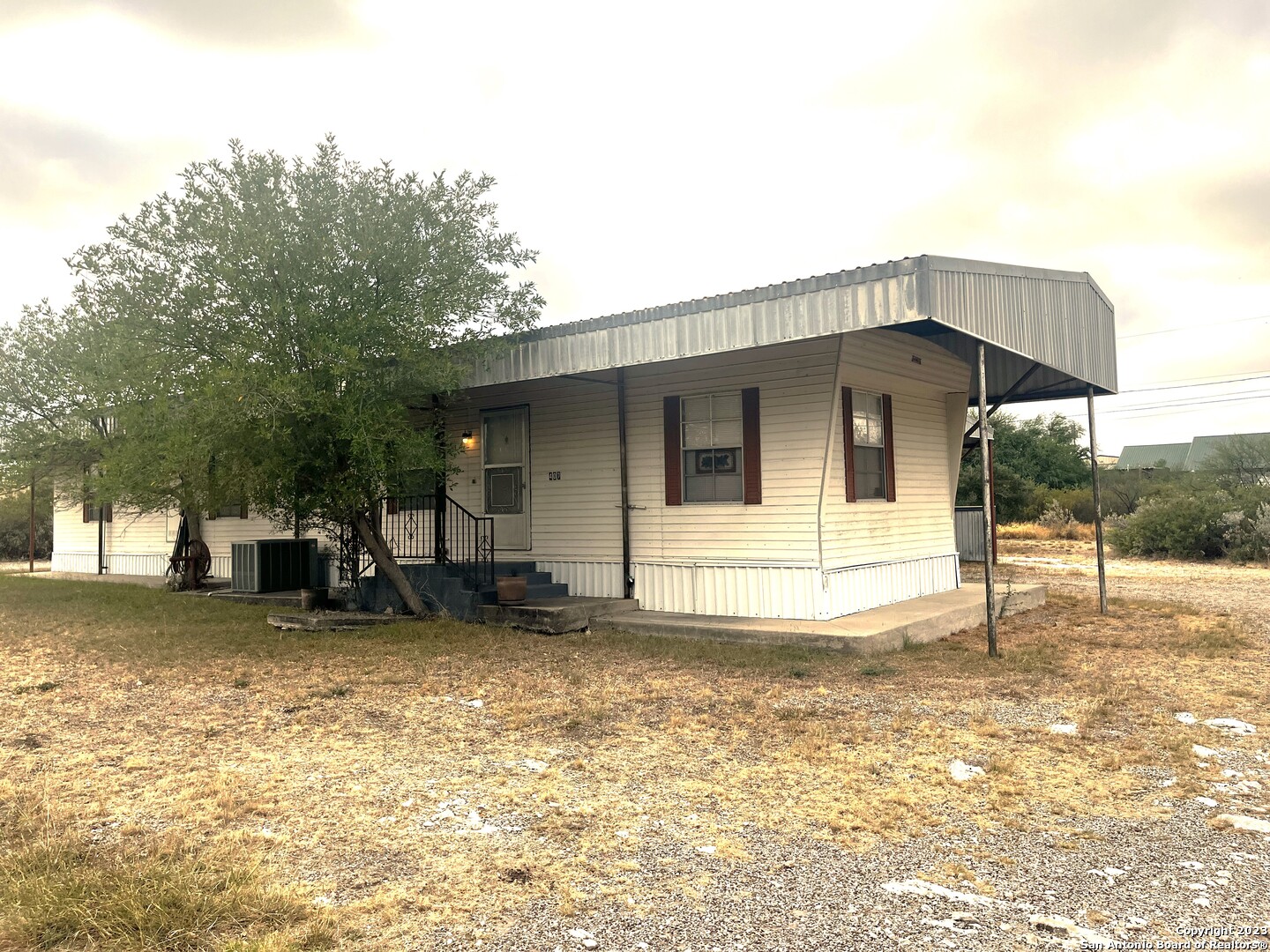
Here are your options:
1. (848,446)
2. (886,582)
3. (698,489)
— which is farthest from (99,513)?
(886,582)

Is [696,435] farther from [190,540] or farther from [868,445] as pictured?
[190,540]

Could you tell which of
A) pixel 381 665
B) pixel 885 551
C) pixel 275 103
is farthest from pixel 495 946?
pixel 275 103

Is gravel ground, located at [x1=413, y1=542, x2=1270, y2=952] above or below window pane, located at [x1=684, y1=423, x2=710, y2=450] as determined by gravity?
below

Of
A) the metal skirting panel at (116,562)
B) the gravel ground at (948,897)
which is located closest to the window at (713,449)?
the gravel ground at (948,897)

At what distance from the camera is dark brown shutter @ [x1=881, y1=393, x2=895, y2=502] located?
393 inches

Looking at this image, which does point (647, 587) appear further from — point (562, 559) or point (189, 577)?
point (189, 577)

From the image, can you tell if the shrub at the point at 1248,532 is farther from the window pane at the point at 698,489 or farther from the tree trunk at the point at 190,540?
the tree trunk at the point at 190,540

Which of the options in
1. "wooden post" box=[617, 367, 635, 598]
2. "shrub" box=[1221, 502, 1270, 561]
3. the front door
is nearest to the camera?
"wooden post" box=[617, 367, 635, 598]

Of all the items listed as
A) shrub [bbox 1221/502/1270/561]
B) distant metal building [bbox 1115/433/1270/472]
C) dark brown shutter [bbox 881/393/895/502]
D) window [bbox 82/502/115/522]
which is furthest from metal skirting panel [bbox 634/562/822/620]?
distant metal building [bbox 1115/433/1270/472]

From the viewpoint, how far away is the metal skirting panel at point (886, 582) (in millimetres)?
9000

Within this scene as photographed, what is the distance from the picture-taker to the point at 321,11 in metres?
9.00

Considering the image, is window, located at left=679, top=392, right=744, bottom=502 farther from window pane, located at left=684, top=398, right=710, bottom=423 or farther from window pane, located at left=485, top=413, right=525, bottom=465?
window pane, located at left=485, top=413, right=525, bottom=465

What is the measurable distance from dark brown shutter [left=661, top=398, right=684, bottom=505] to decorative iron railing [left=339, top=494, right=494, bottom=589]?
2270mm

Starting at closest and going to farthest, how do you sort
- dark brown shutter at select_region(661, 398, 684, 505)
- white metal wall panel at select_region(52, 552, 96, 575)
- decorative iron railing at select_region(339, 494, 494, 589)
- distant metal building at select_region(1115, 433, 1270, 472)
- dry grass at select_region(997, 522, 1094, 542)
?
dark brown shutter at select_region(661, 398, 684, 505), decorative iron railing at select_region(339, 494, 494, 589), white metal wall panel at select_region(52, 552, 96, 575), dry grass at select_region(997, 522, 1094, 542), distant metal building at select_region(1115, 433, 1270, 472)
